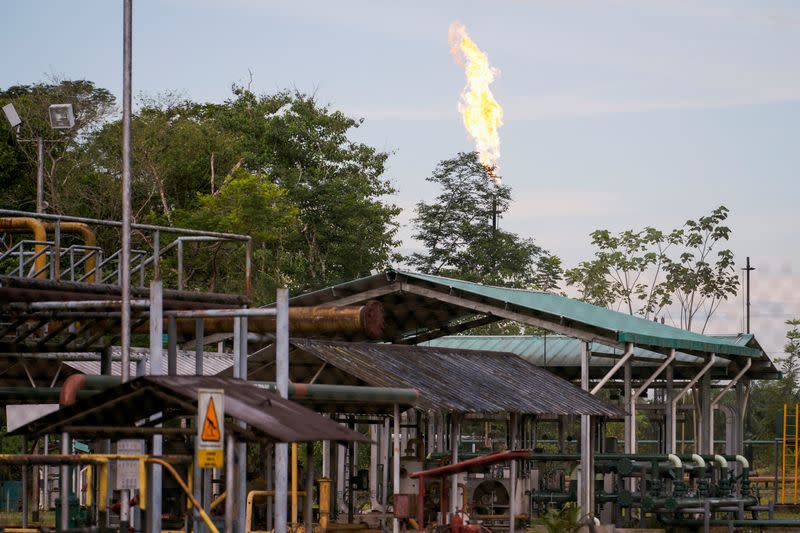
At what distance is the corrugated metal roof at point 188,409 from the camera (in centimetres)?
1536

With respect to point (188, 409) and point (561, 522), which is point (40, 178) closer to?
point (561, 522)

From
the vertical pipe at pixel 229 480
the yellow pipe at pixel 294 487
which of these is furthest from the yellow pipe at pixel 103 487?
the yellow pipe at pixel 294 487

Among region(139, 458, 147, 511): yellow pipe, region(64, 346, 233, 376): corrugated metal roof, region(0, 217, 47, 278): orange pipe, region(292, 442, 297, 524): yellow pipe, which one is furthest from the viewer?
region(64, 346, 233, 376): corrugated metal roof

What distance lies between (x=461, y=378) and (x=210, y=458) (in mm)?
15317

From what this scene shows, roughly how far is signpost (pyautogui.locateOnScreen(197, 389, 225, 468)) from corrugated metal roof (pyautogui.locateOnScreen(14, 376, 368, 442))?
0.46 meters

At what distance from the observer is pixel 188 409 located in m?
16.2

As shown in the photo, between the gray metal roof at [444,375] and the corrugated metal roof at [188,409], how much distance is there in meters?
8.83

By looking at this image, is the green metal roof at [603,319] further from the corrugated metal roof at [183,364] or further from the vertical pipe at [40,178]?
the vertical pipe at [40,178]

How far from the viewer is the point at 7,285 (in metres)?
19.6

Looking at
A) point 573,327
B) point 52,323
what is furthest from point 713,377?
point 52,323

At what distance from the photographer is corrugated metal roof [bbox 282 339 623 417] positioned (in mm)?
26188

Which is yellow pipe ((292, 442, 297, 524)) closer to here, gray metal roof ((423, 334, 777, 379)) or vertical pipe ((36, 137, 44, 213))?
vertical pipe ((36, 137, 44, 213))

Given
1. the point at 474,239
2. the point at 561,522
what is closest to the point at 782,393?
the point at 474,239

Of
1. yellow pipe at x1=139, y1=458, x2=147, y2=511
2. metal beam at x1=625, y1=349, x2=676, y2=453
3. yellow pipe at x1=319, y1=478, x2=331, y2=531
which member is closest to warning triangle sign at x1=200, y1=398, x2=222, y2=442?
yellow pipe at x1=139, y1=458, x2=147, y2=511
